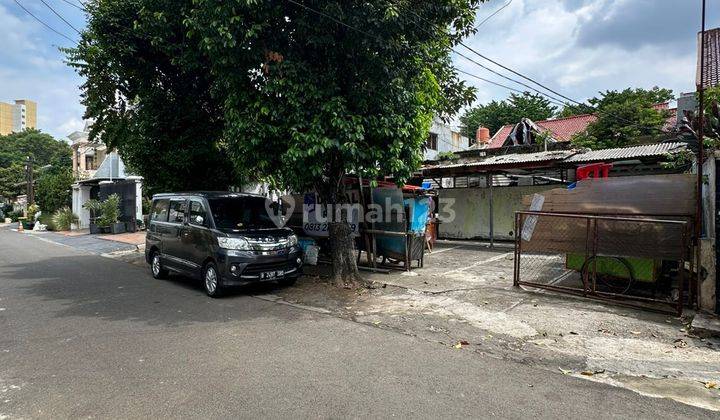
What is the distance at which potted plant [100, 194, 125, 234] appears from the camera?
23.0 meters

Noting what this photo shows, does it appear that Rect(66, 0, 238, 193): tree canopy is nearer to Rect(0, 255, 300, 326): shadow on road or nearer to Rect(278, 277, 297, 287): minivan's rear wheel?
Rect(0, 255, 300, 326): shadow on road

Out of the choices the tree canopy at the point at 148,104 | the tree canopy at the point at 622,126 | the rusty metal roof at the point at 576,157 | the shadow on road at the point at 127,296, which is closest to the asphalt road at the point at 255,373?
the shadow on road at the point at 127,296

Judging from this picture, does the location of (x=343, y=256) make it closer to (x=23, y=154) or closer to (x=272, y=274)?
(x=272, y=274)

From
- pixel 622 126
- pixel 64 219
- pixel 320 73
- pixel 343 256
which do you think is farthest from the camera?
pixel 64 219

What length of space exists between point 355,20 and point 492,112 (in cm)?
3172

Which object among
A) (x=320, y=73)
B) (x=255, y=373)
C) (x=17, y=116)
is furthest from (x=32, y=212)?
(x=17, y=116)

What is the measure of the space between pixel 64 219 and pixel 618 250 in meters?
31.9

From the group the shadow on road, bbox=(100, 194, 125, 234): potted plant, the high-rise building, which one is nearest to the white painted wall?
bbox=(100, 194, 125, 234): potted plant

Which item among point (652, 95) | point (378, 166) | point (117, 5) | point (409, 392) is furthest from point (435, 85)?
point (652, 95)

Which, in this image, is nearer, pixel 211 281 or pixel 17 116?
pixel 211 281

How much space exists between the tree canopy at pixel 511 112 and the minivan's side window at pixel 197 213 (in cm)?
2873

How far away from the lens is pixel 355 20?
6855 mm

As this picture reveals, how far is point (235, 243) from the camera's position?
24.0 ft

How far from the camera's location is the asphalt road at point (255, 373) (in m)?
3.38
